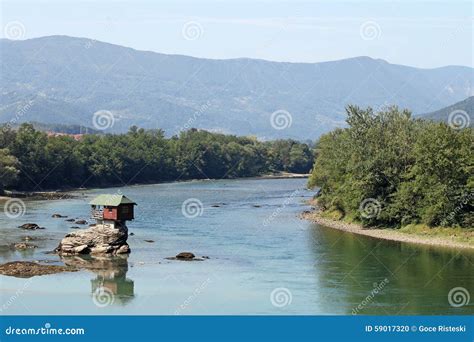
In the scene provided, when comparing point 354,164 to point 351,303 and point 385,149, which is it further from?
point 351,303

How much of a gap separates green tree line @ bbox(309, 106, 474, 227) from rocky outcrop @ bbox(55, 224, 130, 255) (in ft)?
94.2

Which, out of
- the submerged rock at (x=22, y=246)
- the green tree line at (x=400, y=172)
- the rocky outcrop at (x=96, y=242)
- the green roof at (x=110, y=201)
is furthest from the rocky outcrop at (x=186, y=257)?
the green tree line at (x=400, y=172)

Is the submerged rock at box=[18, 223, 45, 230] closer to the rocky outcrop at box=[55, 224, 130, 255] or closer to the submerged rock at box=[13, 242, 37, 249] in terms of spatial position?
the submerged rock at box=[13, 242, 37, 249]

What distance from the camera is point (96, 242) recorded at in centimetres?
6588

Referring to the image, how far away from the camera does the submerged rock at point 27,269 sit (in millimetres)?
55688

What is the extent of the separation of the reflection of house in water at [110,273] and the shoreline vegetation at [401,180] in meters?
28.3

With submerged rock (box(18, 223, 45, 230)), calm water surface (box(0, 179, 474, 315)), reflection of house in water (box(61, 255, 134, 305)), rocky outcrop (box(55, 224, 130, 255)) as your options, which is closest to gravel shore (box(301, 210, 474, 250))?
calm water surface (box(0, 179, 474, 315))

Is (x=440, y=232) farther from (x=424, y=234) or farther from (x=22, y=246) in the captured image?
(x=22, y=246)

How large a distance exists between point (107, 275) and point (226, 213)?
45.5 m

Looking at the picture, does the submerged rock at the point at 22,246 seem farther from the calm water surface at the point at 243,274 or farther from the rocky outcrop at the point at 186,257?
the rocky outcrop at the point at 186,257

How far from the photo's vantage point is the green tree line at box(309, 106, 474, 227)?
74175 mm

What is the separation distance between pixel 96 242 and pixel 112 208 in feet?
10.4

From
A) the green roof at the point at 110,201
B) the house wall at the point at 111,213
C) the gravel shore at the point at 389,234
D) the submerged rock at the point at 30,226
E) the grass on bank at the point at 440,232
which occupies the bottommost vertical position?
the submerged rock at the point at 30,226

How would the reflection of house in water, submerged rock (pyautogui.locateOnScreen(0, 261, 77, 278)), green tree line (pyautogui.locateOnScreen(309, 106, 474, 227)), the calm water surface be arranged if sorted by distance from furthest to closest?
1. green tree line (pyautogui.locateOnScreen(309, 106, 474, 227))
2. submerged rock (pyautogui.locateOnScreen(0, 261, 77, 278))
3. the reflection of house in water
4. the calm water surface
